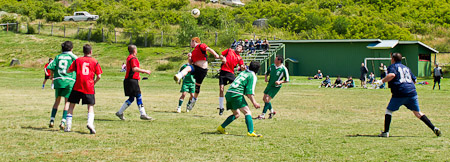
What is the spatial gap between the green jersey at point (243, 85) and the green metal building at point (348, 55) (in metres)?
35.1

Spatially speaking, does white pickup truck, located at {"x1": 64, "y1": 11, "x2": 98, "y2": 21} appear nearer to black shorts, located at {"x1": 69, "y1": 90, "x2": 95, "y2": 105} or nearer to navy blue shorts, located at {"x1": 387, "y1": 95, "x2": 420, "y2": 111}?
black shorts, located at {"x1": 69, "y1": 90, "x2": 95, "y2": 105}

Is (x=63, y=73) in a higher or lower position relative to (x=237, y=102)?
higher

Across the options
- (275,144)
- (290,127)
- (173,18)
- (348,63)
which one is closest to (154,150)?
(275,144)

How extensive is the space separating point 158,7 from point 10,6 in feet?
81.7

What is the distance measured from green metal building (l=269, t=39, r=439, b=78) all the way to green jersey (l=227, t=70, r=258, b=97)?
3513cm

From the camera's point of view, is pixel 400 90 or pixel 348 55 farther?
pixel 348 55

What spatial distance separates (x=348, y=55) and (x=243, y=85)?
3897cm

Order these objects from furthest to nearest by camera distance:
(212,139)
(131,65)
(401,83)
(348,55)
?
(348,55)
(131,65)
(401,83)
(212,139)

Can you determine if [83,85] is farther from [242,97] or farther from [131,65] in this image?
[242,97]

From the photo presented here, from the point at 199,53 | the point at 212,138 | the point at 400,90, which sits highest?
the point at 199,53

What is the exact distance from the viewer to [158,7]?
86125 mm

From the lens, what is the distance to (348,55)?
47.4m

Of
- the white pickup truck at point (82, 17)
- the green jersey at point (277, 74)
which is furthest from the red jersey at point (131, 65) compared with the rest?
the white pickup truck at point (82, 17)

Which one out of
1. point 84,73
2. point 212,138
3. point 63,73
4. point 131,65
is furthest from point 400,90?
point 63,73
